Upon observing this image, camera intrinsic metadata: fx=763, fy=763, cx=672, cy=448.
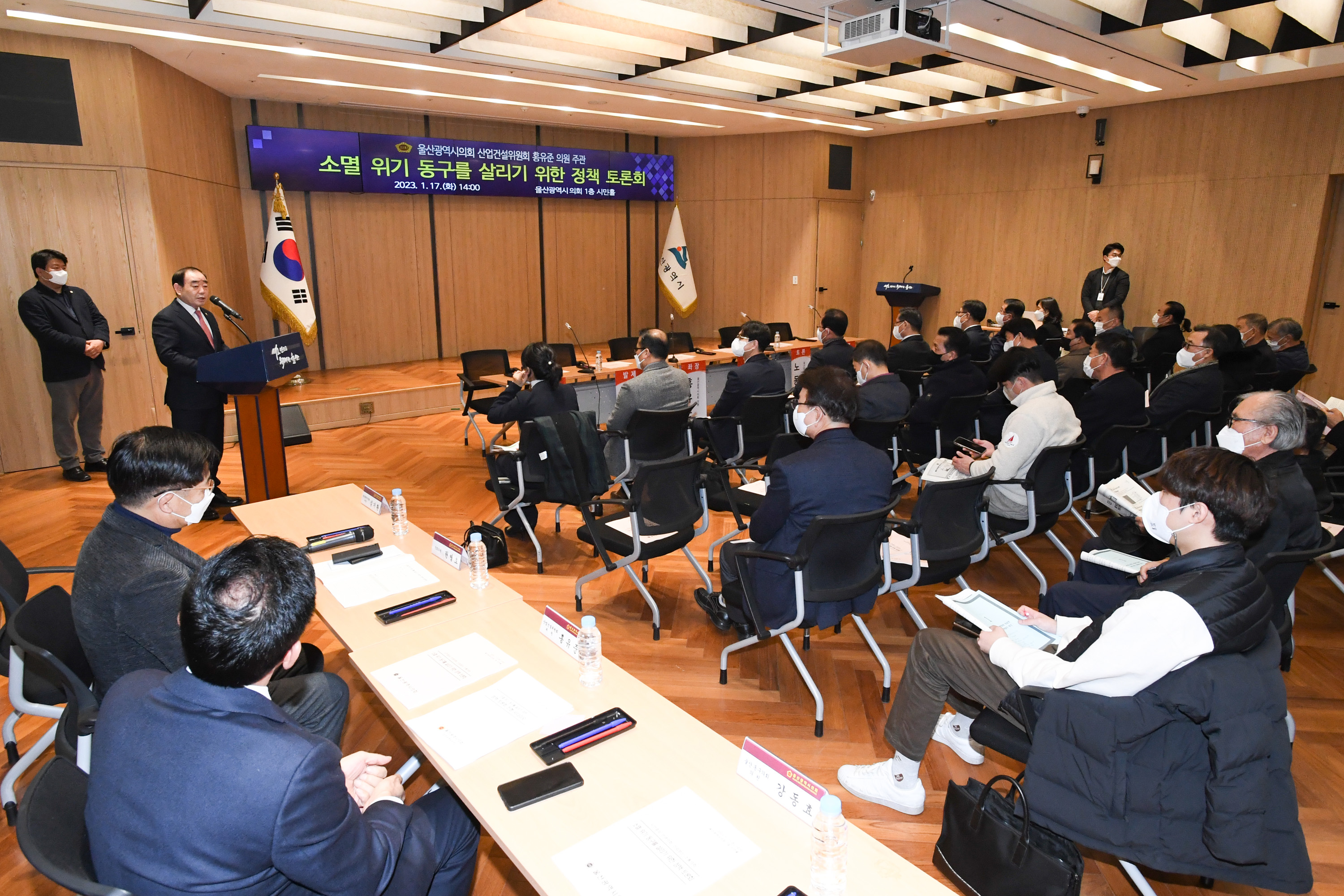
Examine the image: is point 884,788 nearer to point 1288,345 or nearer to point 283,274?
point 1288,345

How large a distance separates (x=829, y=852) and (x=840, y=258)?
1109cm

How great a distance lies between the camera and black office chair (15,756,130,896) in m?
1.24

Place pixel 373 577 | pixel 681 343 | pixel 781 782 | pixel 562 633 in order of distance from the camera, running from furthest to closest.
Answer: pixel 681 343, pixel 373 577, pixel 562 633, pixel 781 782

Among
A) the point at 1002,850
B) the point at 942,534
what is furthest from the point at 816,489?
the point at 1002,850

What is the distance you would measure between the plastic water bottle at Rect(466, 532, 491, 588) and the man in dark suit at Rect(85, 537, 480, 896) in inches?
40.2

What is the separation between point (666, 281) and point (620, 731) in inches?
413

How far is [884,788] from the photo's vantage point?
251cm

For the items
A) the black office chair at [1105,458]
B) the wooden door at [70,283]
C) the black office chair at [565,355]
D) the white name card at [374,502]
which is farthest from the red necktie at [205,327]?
the black office chair at [1105,458]

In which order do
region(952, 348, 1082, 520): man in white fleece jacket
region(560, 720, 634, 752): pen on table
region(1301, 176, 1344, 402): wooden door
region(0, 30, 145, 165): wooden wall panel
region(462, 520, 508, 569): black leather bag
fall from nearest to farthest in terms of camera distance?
region(560, 720, 634, 752): pen on table, region(952, 348, 1082, 520): man in white fleece jacket, region(462, 520, 508, 569): black leather bag, region(0, 30, 145, 165): wooden wall panel, region(1301, 176, 1344, 402): wooden door

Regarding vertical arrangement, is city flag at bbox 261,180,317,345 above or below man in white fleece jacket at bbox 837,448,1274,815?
above

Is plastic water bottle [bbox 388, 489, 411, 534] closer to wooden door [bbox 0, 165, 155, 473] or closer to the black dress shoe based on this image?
the black dress shoe

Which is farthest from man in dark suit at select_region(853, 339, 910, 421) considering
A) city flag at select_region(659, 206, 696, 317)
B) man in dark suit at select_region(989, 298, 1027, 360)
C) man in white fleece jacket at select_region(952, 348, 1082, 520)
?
city flag at select_region(659, 206, 696, 317)

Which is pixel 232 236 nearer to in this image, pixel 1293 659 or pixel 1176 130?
pixel 1293 659

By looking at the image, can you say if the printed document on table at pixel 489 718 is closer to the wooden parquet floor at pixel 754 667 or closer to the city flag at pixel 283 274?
the wooden parquet floor at pixel 754 667
